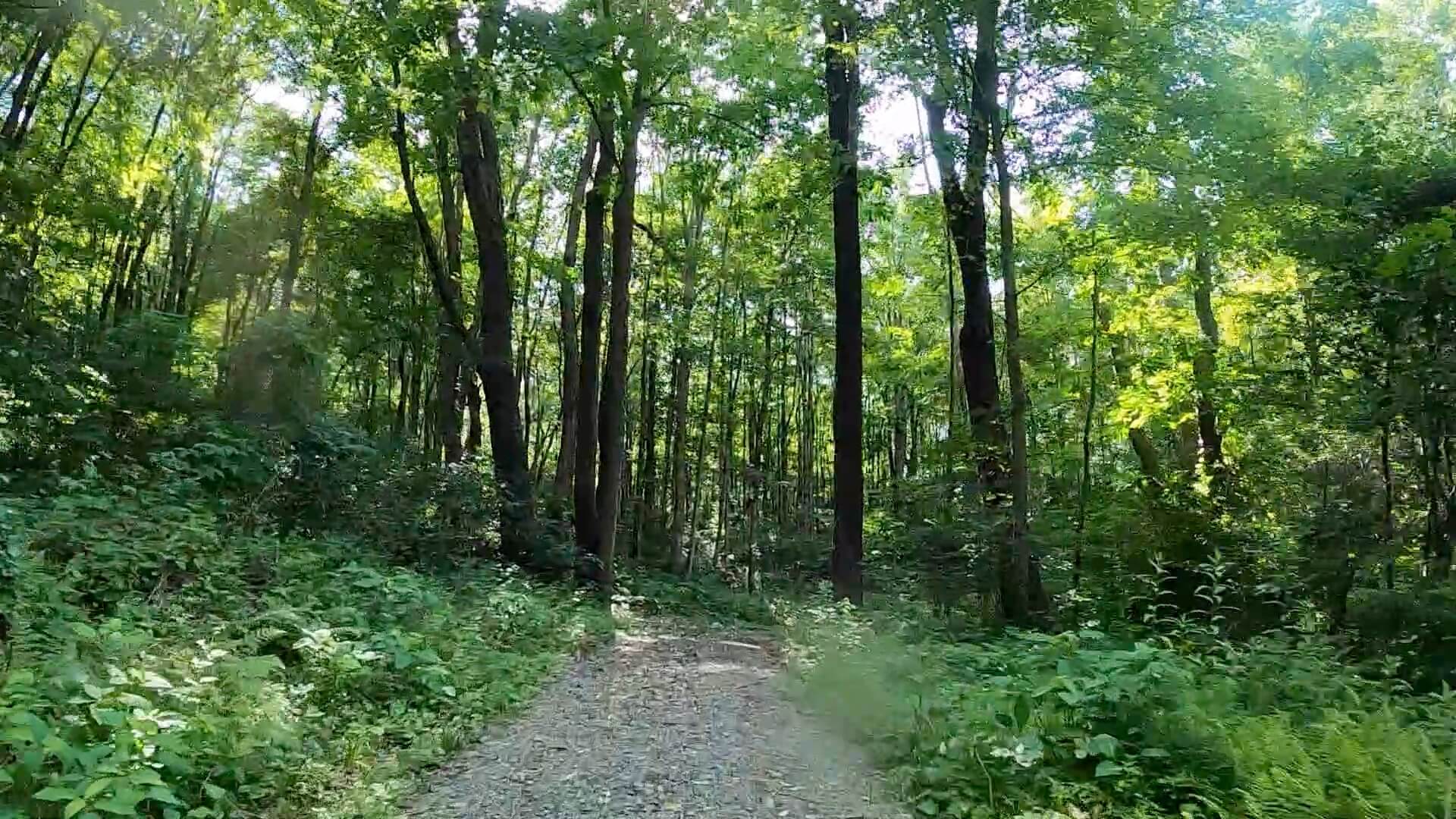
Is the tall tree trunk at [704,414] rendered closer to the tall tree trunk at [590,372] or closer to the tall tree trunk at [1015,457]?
the tall tree trunk at [590,372]

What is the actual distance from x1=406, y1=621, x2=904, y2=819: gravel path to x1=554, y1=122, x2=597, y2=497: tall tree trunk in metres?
10.2

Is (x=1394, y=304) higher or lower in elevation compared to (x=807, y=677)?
higher

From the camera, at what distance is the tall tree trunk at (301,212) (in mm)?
16344

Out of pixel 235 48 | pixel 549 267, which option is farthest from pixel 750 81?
pixel 235 48

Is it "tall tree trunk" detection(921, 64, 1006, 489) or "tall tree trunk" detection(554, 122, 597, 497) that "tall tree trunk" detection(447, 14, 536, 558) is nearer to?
"tall tree trunk" detection(554, 122, 597, 497)

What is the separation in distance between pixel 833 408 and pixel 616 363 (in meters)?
3.32

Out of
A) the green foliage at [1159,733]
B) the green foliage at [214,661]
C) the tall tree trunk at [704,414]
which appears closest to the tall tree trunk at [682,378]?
the tall tree trunk at [704,414]

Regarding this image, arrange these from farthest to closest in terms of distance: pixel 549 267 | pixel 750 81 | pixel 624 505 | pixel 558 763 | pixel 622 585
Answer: pixel 624 505 < pixel 549 267 < pixel 622 585 < pixel 750 81 < pixel 558 763

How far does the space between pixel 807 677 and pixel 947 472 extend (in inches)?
A: 148

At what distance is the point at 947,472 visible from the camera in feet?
32.6

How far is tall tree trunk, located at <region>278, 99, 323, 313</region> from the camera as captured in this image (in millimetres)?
16344

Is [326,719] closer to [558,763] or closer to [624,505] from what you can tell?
[558,763]

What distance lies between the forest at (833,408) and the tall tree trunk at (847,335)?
0.08 meters

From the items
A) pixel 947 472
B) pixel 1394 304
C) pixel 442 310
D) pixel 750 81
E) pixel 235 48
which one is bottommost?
pixel 947 472
